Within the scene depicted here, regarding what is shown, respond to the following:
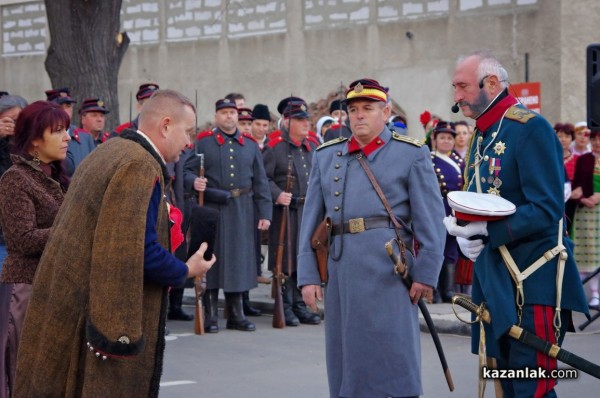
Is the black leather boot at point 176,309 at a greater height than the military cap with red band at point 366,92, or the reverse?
the military cap with red band at point 366,92

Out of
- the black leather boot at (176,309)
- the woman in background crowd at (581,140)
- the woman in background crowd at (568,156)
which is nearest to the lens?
the black leather boot at (176,309)

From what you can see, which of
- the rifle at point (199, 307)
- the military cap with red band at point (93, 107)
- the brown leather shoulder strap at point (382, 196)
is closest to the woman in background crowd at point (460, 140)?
the rifle at point (199, 307)

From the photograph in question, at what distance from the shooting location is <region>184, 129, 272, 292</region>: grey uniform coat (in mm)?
11594

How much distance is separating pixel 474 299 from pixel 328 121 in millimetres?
10592

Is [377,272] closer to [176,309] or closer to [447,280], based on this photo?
[176,309]

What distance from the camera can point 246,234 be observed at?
11.9 m

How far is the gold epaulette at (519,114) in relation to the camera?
18.4ft

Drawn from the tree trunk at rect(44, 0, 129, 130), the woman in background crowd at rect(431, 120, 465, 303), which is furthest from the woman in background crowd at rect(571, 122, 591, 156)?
the tree trunk at rect(44, 0, 129, 130)

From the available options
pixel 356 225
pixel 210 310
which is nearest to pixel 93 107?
pixel 210 310

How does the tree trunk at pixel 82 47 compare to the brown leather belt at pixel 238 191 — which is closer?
the brown leather belt at pixel 238 191

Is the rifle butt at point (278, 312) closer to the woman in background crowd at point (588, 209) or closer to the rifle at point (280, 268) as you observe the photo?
the rifle at point (280, 268)

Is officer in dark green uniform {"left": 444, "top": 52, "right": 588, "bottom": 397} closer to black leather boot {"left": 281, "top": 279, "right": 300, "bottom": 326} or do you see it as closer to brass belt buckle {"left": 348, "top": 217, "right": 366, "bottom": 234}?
brass belt buckle {"left": 348, "top": 217, "right": 366, "bottom": 234}

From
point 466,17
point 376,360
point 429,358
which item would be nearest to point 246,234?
point 429,358

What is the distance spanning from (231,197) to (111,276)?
6.87 m
